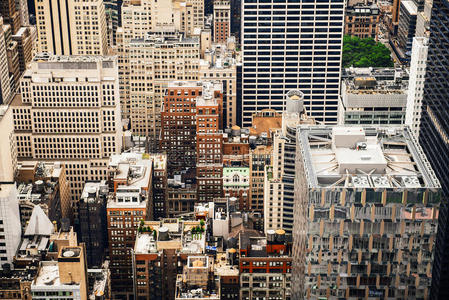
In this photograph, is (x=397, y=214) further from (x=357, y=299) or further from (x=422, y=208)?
(x=357, y=299)

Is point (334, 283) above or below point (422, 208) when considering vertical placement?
below

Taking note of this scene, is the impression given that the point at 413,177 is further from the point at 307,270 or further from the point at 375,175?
the point at 307,270

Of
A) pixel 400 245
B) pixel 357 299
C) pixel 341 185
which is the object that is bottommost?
pixel 357 299

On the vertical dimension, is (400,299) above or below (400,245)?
below

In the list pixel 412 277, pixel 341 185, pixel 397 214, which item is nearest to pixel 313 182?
pixel 341 185

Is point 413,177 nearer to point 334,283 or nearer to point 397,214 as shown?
point 397,214
